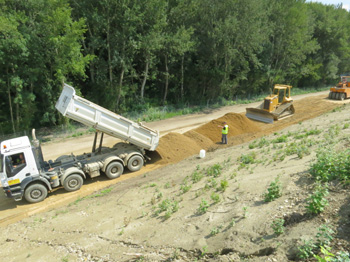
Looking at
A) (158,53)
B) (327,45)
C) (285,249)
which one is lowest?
(285,249)

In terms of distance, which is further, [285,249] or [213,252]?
[213,252]

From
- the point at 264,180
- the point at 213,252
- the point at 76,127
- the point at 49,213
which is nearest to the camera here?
the point at 213,252

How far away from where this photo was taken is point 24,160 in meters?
10.4

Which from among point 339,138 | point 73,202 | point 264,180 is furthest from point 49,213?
point 339,138

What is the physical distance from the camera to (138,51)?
24.1 metres

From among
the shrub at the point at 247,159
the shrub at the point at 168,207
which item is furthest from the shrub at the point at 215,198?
the shrub at the point at 247,159

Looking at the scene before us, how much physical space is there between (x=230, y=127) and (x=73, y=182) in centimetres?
1074

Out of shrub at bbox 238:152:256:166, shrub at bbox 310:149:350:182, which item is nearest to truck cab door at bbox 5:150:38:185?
shrub at bbox 238:152:256:166

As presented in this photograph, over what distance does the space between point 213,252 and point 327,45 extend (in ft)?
159

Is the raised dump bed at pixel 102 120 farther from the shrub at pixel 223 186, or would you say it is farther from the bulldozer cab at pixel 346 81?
the bulldozer cab at pixel 346 81

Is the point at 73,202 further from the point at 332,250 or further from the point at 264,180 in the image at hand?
the point at 332,250

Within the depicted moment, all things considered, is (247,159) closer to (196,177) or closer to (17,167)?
(196,177)

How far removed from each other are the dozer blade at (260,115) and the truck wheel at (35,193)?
52.3ft

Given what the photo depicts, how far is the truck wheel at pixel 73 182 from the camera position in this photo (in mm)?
11334
